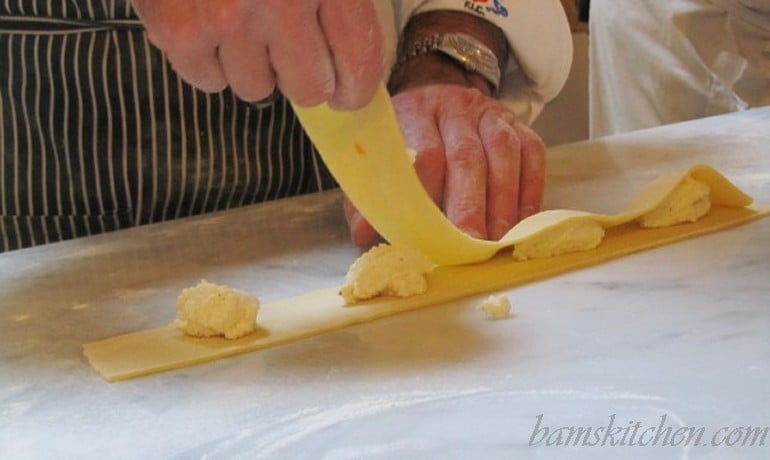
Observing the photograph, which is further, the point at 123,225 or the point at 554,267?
the point at 123,225

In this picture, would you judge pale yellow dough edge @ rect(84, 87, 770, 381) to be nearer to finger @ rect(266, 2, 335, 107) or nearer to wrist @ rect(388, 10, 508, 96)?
finger @ rect(266, 2, 335, 107)

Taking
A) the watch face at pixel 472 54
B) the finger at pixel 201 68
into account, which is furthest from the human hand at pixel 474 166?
the finger at pixel 201 68

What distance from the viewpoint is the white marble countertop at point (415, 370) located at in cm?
49

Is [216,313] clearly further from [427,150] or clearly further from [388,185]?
[427,150]

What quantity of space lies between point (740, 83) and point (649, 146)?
0.59 metres

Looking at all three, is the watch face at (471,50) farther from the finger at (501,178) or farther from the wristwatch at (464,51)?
the finger at (501,178)

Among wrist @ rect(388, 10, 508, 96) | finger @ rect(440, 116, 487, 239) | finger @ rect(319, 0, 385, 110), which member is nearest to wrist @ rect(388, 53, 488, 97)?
wrist @ rect(388, 10, 508, 96)

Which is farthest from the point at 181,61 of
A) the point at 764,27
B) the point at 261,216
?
the point at 764,27

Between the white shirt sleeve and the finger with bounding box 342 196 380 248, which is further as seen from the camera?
the white shirt sleeve

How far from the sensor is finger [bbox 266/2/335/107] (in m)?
0.60

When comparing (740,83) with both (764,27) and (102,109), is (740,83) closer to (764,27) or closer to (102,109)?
(764,27)

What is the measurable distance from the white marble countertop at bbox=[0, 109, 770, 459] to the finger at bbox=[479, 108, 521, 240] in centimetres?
12

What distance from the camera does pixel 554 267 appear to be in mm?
714

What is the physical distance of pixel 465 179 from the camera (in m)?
0.82
